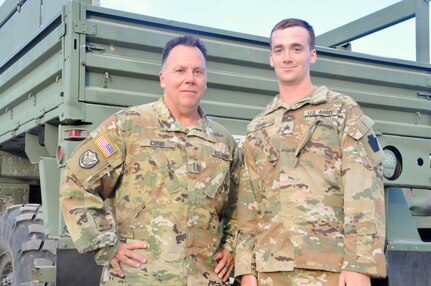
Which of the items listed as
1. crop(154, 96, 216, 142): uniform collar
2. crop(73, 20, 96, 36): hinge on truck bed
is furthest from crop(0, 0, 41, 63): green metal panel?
crop(154, 96, 216, 142): uniform collar

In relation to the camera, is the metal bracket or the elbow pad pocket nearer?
the elbow pad pocket

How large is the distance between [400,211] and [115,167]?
1661 millimetres

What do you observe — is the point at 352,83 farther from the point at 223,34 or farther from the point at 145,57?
the point at 145,57

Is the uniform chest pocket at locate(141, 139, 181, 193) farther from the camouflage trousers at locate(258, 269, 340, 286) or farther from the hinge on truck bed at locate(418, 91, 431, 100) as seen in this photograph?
the hinge on truck bed at locate(418, 91, 431, 100)

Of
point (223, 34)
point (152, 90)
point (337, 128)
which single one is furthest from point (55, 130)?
point (337, 128)

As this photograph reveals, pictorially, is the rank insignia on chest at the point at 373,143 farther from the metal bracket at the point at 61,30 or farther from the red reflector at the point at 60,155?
→ the metal bracket at the point at 61,30

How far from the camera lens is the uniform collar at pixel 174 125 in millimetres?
2490

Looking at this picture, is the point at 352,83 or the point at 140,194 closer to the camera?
the point at 140,194

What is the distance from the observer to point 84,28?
3152 mm

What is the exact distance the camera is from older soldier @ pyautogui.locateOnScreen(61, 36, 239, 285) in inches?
92.5

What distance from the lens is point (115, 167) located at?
241 cm

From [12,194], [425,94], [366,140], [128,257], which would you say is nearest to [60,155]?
[128,257]

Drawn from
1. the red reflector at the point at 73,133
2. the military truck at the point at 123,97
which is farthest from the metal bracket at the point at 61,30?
the red reflector at the point at 73,133

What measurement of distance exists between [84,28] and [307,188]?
141cm
